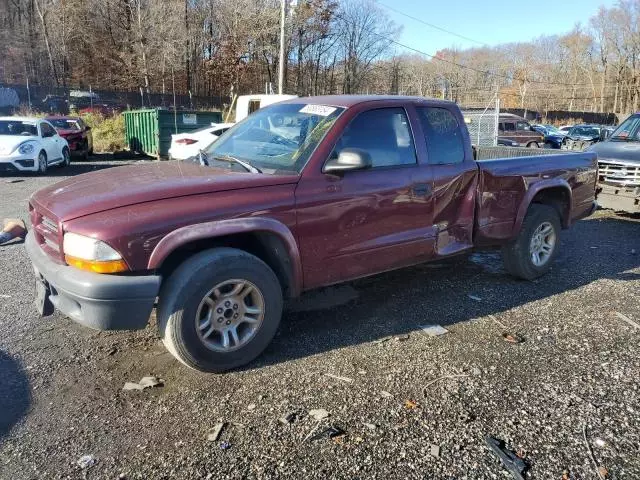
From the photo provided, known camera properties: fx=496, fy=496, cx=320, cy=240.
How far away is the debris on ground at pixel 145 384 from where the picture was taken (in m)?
3.20

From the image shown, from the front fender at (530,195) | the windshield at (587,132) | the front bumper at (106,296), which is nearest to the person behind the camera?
the front bumper at (106,296)

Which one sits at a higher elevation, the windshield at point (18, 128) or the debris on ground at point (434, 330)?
the windshield at point (18, 128)

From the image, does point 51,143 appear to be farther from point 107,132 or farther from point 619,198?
point 619,198

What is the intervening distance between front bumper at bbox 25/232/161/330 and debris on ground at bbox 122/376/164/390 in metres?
0.45

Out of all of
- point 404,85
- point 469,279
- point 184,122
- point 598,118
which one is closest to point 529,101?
point 598,118

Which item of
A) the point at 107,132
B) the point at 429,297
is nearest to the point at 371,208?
the point at 429,297

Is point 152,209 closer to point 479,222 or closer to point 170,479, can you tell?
point 170,479

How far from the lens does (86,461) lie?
253 centimetres

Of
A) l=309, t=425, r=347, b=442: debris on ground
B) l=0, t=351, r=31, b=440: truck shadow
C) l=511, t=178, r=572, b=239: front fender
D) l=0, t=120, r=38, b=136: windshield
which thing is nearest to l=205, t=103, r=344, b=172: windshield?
Result: l=309, t=425, r=347, b=442: debris on ground

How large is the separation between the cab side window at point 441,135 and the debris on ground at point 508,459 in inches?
95.1

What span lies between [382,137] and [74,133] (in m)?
16.4

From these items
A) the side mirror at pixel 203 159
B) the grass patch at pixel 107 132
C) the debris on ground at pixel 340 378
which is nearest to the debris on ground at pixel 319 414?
the debris on ground at pixel 340 378

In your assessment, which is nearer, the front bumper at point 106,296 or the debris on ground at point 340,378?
the front bumper at point 106,296

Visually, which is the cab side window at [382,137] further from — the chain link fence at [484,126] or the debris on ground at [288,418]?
the chain link fence at [484,126]
